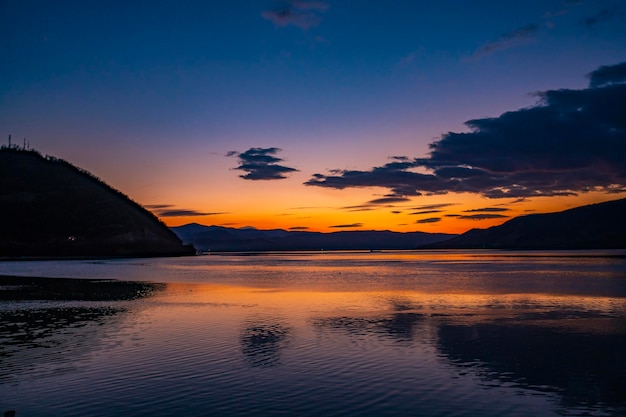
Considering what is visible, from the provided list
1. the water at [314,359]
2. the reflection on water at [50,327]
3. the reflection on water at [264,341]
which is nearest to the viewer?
the water at [314,359]

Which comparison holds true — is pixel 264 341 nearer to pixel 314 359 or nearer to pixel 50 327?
pixel 314 359

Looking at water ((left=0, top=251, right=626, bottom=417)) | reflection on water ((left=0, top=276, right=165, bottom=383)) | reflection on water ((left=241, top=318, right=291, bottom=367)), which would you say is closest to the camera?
water ((left=0, top=251, right=626, bottom=417))

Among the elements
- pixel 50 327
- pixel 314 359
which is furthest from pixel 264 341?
pixel 50 327

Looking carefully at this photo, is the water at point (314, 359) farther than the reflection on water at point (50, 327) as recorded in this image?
No

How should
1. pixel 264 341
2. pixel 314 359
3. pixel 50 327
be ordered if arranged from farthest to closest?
pixel 50 327, pixel 264 341, pixel 314 359

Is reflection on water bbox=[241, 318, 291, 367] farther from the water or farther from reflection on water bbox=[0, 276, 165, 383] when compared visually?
reflection on water bbox=[0, 276, 165, 383]

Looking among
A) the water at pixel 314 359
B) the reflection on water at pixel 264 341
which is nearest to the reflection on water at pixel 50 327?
the water at pixel 314 359

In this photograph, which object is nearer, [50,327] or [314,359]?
[314,359]

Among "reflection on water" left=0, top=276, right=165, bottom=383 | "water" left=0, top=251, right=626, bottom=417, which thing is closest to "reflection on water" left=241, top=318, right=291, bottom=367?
"water" left=0, top=251, right=626, bottom=417

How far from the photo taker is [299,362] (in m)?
26.9

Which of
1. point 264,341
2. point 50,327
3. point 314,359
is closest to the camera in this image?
point 314,359

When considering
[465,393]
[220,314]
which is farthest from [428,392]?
[220,314]

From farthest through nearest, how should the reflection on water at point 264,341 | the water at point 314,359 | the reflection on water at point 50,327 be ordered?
the reflection on water at point 264,341
the reflection on water at point 50,327
the water at point 314,359

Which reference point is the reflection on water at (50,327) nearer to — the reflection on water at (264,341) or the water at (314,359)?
the water at (314,359)
